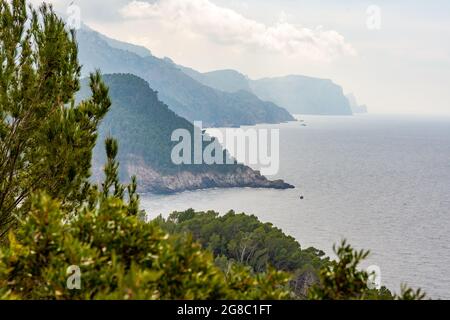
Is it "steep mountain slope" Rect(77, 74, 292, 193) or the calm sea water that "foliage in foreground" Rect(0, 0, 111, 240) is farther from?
"steep mountain slope" Rect(77, 74, 292, 193)

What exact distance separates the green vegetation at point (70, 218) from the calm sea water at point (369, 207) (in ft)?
186

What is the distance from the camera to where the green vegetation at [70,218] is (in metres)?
4.68

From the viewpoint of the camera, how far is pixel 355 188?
137 metres

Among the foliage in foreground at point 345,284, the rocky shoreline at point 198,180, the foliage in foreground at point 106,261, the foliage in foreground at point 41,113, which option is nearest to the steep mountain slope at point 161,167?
the rocky shoreline at point 198,180

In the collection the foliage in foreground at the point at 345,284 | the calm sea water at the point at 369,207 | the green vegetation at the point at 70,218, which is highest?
the green vegetation at the point at 70,218

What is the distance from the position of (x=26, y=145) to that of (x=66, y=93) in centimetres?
161

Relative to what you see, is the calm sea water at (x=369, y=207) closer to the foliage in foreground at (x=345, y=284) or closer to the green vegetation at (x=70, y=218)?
the green vegetation at (x=70, y=218)

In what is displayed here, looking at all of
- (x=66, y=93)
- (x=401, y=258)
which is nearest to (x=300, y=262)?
(x=401, y=258)

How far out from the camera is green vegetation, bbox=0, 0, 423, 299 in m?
4.68

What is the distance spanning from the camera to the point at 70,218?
6.11 meters

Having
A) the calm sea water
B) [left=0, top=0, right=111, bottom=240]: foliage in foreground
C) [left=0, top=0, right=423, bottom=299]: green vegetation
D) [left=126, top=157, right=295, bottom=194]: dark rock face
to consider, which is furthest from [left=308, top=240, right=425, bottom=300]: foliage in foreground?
[left=126, top=157, right=295, bottom=194]: dark rock face

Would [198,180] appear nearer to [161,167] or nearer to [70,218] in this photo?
[161,167]

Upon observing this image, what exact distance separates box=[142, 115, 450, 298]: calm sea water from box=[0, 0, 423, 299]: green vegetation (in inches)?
2235
